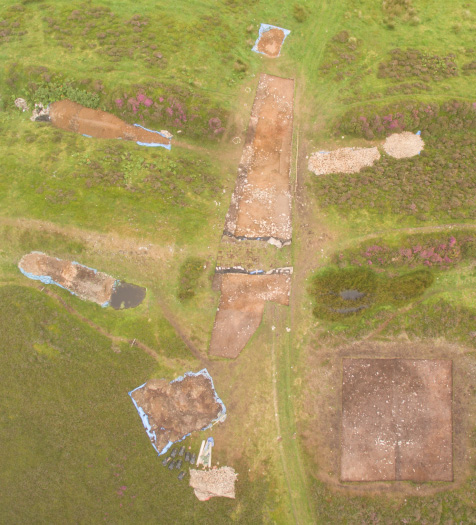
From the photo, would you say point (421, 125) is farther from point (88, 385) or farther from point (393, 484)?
point (88, 385)

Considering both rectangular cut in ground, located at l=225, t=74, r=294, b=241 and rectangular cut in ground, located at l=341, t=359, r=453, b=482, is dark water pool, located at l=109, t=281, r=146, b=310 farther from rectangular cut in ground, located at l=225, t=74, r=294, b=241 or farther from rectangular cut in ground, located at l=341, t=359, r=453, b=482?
rectangular cut in ground, located at l=341, t=359, r=453, b=482

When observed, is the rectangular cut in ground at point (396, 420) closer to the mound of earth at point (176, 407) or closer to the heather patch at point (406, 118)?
the mound of earth at point (176, 407)

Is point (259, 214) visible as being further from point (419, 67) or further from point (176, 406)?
point (419, 67)

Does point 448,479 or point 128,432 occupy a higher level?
point 448,479

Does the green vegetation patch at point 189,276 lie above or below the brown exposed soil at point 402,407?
above

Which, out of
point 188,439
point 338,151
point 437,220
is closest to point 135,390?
point 188,439

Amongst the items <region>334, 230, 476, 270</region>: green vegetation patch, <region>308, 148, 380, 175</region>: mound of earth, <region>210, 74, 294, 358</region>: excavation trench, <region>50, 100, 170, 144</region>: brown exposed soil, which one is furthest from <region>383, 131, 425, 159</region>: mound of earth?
<region>50, 100, 170, 144</region>: brown exposed soil

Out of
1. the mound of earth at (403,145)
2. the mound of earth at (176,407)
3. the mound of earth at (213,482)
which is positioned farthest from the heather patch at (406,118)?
the mound of earth at (213,482)
